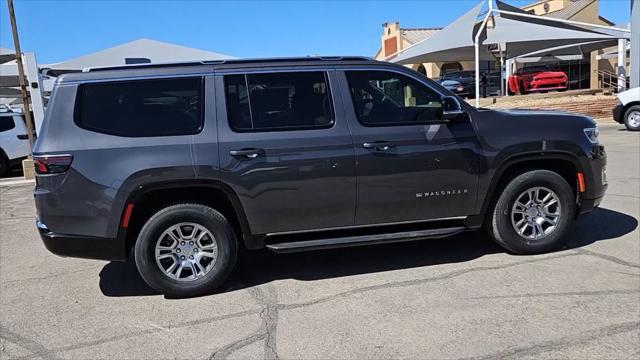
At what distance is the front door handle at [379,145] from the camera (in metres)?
4.61

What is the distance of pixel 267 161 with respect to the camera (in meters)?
4.41

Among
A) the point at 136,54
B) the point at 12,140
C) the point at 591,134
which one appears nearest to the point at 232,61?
the point at 591,134

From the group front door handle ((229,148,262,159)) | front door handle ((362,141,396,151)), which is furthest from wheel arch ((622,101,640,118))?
→ front door handle ((229,148,262,159))

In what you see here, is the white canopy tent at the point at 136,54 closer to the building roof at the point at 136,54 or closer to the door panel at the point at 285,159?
the building roof at the point at 136,54

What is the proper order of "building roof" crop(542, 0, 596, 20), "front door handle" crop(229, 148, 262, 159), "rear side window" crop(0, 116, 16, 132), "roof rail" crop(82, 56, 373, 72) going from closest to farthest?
"front door handle" crop(229, 148, 262, 159), "roof rail" crop(82, 56, 373, 72), "rear side window" crop(0, 116, 16, 132), "building roof" crop(542, 0, 596, 20)

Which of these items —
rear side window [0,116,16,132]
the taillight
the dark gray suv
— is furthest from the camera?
rear side window [0,116,16,132]

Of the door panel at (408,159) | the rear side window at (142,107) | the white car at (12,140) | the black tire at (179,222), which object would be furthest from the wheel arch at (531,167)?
the white car at (12,140)

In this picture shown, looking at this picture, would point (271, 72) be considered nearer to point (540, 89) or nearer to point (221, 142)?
point (221, 142)

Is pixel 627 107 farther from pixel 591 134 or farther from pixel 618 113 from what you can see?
pixel 591 134

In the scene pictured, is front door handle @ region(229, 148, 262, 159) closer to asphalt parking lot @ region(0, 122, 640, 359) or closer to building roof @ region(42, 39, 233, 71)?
asphalt parking lot @ region(0, 122, 640, 359)

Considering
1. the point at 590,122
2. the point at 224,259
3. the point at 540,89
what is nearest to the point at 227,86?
the point at 224,259

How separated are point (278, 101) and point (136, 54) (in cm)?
1449

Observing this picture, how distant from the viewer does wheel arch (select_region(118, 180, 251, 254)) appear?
4316 millimetres

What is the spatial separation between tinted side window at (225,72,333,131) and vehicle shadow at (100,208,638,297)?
4.61 ft
